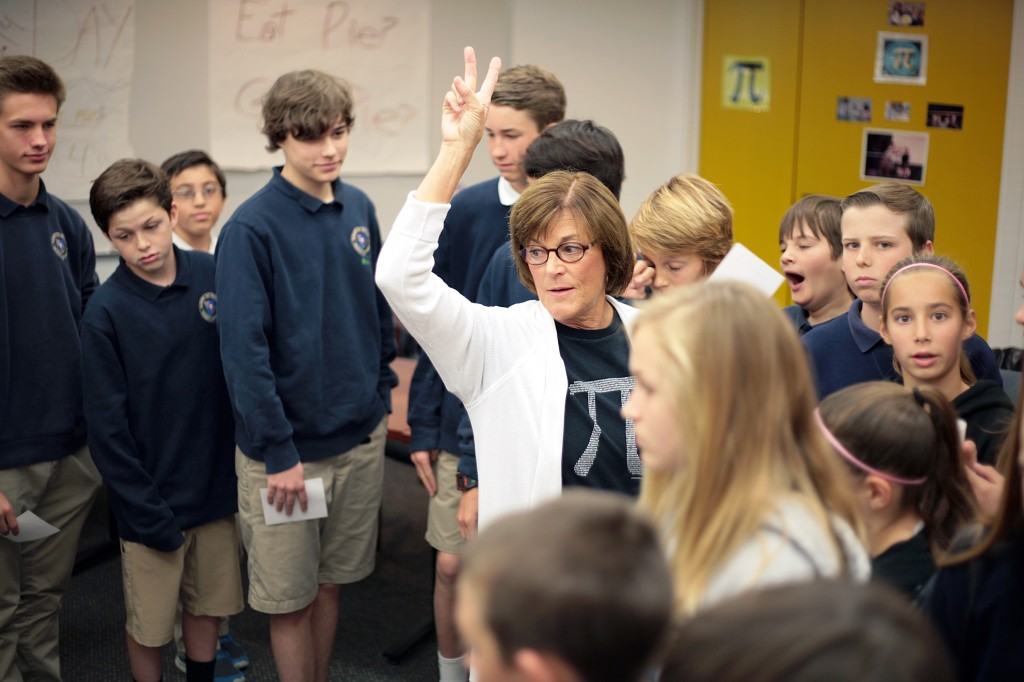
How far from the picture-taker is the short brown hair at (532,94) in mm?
2643

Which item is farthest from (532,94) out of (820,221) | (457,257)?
(820,221)

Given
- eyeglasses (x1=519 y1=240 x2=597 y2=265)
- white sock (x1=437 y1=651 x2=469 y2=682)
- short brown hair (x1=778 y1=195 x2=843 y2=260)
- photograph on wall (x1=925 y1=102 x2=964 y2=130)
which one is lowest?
white sock (x1=437 y1=651 x2=469 y2=682)

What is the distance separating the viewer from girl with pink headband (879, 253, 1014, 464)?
1847 millimetres

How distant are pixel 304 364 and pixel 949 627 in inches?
63.7

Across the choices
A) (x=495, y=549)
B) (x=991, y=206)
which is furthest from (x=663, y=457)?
(x=991, y=206)

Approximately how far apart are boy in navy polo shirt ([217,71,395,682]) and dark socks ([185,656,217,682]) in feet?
0.73

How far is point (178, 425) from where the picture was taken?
237 cm

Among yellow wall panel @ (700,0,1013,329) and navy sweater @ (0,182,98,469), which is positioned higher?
yellow wall panel @ (700,0,1013,329)

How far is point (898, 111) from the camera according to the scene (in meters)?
4.40

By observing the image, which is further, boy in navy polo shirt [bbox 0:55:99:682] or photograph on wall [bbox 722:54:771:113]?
photograph on wall [bbox 722:54:771:113]

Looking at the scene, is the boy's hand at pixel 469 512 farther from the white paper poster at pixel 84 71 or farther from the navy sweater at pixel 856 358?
the white paper poster at pixel 84 71

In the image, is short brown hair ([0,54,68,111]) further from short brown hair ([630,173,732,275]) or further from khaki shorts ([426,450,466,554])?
short brown hair ([630,173,732,275])

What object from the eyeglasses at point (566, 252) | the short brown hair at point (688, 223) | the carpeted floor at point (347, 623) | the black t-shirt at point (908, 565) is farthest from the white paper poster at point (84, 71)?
the black t-shirt at point (908, 565)

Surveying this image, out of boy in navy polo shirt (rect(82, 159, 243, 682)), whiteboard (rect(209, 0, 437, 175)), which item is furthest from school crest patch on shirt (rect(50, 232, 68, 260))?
whiteboard (rect(209, 0, 437, 175))
